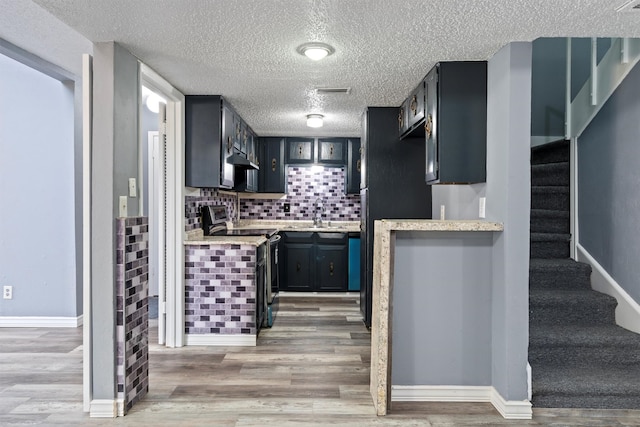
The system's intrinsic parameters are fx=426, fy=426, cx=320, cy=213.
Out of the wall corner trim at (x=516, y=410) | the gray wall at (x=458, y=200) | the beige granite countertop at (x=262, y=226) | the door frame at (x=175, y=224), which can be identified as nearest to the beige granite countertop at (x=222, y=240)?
the beige granite countertop at (x=262, y=226)

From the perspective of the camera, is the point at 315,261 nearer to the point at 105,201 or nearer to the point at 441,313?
the point at 441,313

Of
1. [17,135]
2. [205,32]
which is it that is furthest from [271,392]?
[17,135]

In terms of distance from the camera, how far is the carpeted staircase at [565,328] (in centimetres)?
244

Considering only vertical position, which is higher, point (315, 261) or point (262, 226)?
point (262, 226)

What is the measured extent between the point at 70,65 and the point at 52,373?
2.36 meters

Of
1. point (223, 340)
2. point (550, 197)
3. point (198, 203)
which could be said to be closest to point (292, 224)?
point (198, 203)

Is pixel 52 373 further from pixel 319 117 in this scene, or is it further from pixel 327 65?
pixel 319 117

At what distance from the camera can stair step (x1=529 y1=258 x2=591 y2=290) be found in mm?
3178

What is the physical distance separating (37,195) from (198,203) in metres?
1.53

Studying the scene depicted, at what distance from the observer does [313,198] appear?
6254 mm

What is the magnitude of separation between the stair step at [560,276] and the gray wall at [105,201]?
287 centimetres

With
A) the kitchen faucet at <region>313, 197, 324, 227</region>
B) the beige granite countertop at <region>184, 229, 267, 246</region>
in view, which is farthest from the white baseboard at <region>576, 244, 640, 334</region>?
the kitchen faucet at <region>313, 197, 324, 227</region>

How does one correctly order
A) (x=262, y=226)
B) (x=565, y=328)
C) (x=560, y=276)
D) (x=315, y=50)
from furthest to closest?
(x=262, y=226) < (x=560, y=276) < (x=565, y=328) < (x=315, y=50)

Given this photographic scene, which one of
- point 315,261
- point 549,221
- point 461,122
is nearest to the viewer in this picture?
point 461,122
